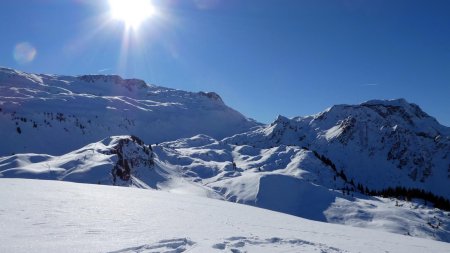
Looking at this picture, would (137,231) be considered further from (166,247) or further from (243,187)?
(243,187)

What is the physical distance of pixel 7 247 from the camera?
42.6ft

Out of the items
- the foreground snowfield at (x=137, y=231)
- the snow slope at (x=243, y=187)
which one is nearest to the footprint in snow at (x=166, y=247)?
the foreground snowfield at (x=137, y=231)

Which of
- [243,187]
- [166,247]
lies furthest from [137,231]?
[243,187]

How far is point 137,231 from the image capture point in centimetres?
1727

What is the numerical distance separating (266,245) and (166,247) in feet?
16.0

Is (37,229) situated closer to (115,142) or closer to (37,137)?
(115,142)

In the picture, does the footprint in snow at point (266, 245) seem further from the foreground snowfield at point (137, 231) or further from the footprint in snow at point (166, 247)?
the footprint in snow at point (166, 247)

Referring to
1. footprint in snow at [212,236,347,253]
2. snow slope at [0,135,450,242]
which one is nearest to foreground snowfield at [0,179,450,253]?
footprint in snow at [212,236,347,253]

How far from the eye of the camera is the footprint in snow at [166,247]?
46.6 feet

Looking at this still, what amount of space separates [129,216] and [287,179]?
127642mm

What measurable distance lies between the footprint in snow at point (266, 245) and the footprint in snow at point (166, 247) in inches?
49.5

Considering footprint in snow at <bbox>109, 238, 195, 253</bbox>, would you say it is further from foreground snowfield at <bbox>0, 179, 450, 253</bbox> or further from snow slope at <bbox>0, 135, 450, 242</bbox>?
snow slope at <bbox>0, 135, 450, 242</bbox>

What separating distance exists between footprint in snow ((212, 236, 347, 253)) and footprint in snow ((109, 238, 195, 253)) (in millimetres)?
1257

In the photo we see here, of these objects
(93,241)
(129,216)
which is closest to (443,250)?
(129,216)
